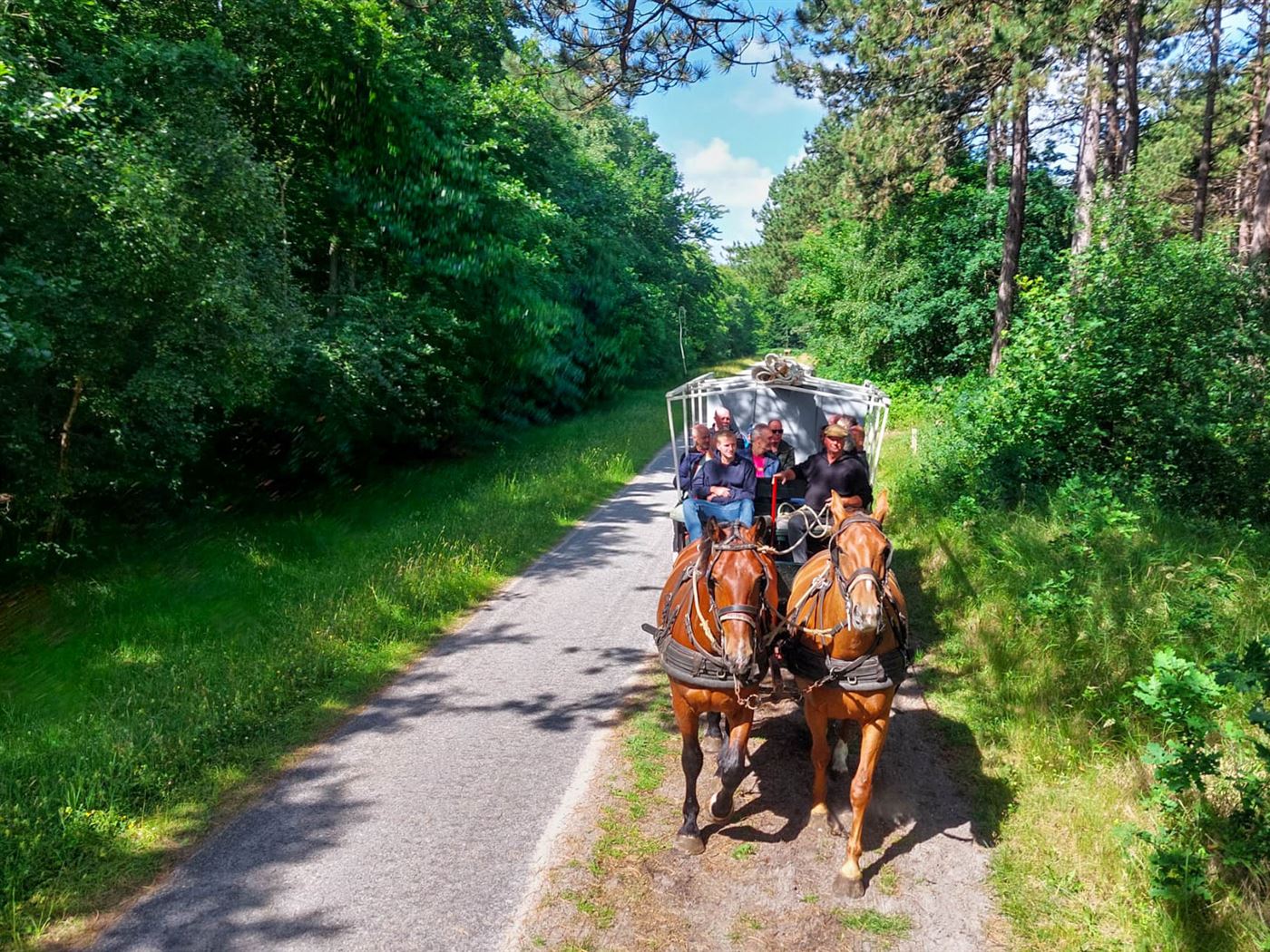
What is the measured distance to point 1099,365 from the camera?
9.48 meters

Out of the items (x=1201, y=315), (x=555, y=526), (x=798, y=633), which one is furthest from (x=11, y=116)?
(x=1201, y=315)

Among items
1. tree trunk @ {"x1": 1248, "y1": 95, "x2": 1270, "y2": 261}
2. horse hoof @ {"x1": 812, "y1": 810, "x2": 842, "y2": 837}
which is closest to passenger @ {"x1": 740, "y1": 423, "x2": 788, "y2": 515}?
horse hoof @ {"x1": 812, "y1": 810, "x2": 842, "y2": 837}

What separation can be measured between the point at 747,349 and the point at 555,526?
204ft

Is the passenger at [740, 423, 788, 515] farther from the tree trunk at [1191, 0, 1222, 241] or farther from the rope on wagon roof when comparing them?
the tree trunk at [1191, 0, 1222, 241]

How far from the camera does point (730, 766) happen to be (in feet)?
15.6

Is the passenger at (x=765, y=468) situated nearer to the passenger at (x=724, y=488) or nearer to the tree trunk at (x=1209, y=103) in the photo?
the passenger at (x=724, y=488)

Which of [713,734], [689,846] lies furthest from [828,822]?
[713,734]

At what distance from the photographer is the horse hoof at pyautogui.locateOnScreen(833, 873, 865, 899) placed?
434 cm

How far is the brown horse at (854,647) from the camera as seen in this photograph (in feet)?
14.1

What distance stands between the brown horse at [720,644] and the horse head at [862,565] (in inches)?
18.8

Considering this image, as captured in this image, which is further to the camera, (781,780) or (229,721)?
(229,721)

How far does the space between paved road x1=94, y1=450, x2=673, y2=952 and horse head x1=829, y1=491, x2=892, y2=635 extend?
2552 millimetres

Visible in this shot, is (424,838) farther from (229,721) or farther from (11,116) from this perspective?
(11,116)

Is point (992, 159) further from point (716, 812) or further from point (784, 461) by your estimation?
point (716, 812)
